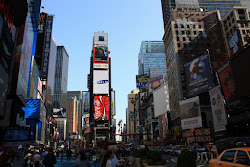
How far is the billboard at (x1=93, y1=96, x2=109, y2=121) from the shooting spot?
11238 centimetres

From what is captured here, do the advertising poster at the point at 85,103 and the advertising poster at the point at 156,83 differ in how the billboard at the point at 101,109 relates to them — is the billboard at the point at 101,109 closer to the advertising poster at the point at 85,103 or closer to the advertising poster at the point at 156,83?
the advertising poster at the point at 156,83

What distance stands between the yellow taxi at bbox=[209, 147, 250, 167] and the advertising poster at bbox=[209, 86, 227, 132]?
44.8 meters

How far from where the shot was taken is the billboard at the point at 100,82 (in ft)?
377

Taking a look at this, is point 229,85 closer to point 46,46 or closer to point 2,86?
point 2,86

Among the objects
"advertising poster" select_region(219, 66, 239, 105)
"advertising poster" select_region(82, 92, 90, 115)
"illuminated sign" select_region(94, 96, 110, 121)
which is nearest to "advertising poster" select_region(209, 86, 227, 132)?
"advertising poster" select_region(219, 66, 239, 105)

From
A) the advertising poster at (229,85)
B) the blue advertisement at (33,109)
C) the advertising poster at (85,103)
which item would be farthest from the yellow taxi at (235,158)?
the advertising poster at (85,103)

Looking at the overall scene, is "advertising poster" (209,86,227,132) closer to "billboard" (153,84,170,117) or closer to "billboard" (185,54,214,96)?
"billboard" (185,54,214,96)

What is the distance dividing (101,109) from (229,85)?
83229mm

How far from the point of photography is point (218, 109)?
167 ft

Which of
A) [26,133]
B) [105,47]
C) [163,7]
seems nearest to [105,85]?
[105,47]

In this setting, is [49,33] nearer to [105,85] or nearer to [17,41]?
[105,85]

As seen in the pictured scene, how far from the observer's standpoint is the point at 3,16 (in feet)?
80.3

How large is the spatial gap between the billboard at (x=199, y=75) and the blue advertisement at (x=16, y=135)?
44.5 m

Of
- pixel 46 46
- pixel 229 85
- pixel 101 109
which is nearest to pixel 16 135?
pixel 229 85
